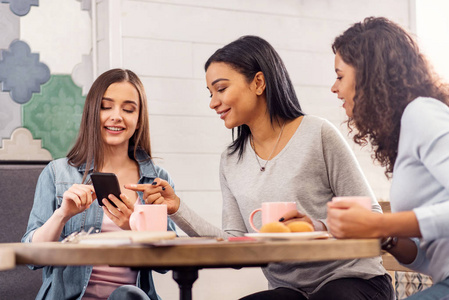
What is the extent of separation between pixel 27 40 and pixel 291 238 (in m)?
1.81

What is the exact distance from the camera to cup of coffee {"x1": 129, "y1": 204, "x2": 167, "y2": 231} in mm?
1444

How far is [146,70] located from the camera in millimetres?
2631

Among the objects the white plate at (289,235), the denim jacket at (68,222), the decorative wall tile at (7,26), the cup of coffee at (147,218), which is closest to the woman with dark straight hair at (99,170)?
the denim jacket at (68,222)

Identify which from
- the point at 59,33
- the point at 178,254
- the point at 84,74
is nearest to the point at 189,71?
A: the point at 84,74

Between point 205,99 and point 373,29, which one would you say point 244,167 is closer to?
point 373,29

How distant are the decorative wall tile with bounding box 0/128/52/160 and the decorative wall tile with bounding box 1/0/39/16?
1.70ft

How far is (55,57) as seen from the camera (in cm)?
259

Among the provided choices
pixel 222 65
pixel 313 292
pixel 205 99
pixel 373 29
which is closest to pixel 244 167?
pixel 222 65

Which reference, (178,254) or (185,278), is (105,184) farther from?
(178,254)

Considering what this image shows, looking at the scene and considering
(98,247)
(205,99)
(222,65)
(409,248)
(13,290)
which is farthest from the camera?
(205,99)

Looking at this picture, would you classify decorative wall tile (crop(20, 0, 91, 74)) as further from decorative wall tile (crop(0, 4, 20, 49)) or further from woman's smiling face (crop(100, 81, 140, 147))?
woman's smiling face (crop(100, 81, 140, 147))

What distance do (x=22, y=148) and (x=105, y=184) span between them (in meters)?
1.11

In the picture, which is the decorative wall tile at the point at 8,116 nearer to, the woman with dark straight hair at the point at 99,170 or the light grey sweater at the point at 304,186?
the woman with dark straight hair at the point at 99,170

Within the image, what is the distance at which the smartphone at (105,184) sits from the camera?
1513mm
